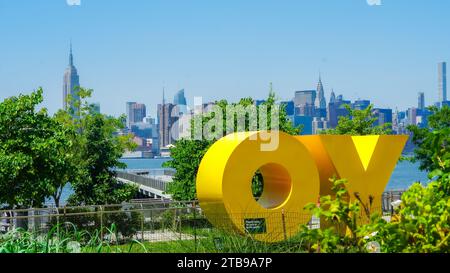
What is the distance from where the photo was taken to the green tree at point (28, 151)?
1627cm

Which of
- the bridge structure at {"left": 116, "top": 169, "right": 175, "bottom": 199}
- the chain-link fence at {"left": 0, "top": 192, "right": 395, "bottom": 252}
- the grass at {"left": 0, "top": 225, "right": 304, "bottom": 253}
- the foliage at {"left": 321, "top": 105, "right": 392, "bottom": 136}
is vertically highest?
the foliage at {"left": 321, "top": 105, "right": 392, "bottom": 136}

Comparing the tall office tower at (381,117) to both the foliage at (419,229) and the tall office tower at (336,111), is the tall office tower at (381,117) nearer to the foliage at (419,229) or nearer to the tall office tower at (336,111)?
the tall office tower at (336,111)

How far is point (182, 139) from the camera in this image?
24.4 m

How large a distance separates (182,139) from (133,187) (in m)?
3.58

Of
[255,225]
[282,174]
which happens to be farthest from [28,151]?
[255,225]

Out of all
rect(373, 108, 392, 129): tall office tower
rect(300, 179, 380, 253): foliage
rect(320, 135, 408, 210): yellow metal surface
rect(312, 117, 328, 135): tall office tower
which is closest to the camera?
rect(300, 179, 380, 253): foliage

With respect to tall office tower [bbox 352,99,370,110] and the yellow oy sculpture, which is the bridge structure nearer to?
tall office tower [bbox 352,99,370,110]

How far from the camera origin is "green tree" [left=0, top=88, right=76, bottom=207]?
53.4 feet

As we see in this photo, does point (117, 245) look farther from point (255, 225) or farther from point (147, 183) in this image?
point (147, 183)

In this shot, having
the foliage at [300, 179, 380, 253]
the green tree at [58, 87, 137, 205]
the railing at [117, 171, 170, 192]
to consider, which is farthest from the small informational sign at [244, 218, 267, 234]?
the railing at [117, 171, 170, 192]

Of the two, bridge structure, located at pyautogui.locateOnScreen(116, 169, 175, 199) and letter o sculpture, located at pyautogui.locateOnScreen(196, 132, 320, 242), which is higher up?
letter o sculpture, located at pyautogui.locateOnScreen(196, 132, 320, 242)

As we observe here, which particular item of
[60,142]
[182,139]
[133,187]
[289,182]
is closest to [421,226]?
[289,182]

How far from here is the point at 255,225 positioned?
10992 mm

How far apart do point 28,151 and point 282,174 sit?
7440mm
